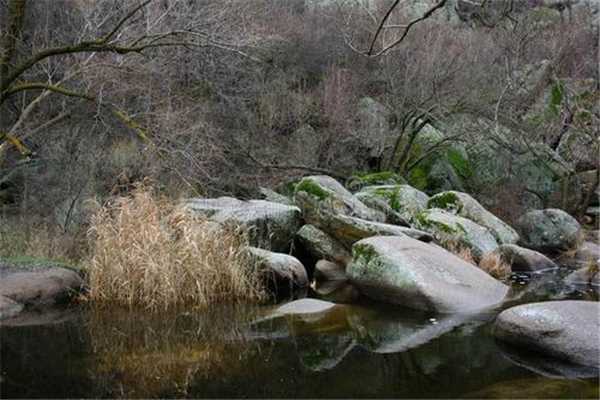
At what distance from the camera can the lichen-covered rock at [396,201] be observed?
37.6 feet

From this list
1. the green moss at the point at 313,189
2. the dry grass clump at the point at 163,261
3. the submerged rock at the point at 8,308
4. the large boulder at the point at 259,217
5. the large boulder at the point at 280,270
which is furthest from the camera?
the green moss at the point at 313,189

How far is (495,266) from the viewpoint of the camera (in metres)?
10.0

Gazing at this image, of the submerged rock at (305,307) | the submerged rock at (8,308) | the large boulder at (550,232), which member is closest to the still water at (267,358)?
the submerged rock at (305,307)

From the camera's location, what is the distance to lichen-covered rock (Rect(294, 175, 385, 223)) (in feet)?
34.3

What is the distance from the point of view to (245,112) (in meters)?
14.5

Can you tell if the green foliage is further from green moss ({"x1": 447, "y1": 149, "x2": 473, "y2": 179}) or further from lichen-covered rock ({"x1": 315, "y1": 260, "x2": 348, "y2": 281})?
lichen-covered rock ({"x1": 315, "y1": 260, "x2": 348, "y2": 281})

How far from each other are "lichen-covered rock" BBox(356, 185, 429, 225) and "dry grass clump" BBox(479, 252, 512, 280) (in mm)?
1684

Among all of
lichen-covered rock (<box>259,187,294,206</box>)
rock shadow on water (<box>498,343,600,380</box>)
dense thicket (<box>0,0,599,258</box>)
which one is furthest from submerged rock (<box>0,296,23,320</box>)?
lichen-covered rock (<box>259,187,294,206</box>)

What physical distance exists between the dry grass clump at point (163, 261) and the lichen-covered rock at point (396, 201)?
3990 mm

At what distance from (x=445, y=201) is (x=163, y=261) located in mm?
6671

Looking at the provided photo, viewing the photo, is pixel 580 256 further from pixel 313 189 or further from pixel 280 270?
pixel 280 270

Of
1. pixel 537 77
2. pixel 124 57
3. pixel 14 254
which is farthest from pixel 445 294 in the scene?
pixel 537 77

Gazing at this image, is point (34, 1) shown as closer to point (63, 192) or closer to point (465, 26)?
point (63, 192)

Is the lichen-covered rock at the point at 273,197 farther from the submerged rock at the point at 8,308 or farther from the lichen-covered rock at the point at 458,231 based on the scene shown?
the submerged rock at the point at 8,308
